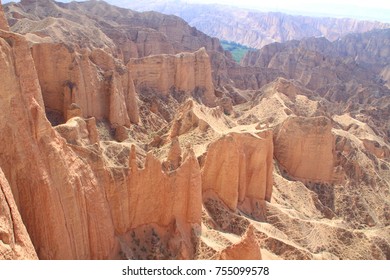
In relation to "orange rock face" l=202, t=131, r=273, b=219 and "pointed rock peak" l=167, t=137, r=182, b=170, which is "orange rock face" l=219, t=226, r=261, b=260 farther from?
"orange rock face" l=202, t=131, r=273, b=219

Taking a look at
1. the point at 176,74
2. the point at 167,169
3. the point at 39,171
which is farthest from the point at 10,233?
the point at 176,74

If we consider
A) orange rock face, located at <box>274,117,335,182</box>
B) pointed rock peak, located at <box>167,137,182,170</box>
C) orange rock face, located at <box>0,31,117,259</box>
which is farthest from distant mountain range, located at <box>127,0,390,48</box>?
orange rock face, located at <box>0,31,117,259</box>

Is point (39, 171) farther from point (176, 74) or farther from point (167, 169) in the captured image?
point (176, 74)

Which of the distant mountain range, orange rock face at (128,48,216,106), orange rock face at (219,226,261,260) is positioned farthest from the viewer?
the distant mountain range

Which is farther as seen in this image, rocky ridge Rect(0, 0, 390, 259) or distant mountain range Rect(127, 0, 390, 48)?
distant mountain range Rect(127, 0, 390, 48)

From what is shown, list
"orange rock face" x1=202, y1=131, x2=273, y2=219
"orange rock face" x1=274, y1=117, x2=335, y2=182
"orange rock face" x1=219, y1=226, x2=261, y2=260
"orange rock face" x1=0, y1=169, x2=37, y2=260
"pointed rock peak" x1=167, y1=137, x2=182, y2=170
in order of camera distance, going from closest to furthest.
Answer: "orange rock face" x1=0, y1=169, x2=37, y2=260
"orange rock face" x1=219, y1=226, x2=261, y2=260
"pointed rock peak" x1=167, y1=137, x2=182, y2=170
"orange rock face" x1=202, y1=131, x2=273, y2=219
"orange rock face" x1=274, y1=117, x2=335, y2=182

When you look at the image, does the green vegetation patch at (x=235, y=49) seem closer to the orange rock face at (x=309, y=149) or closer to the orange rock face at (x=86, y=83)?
the orange rock face at (x=86, y=83)

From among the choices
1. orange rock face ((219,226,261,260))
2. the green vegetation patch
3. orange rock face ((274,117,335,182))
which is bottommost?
the green vegetation patch

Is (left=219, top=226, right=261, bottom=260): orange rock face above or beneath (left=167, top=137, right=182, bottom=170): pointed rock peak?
above
